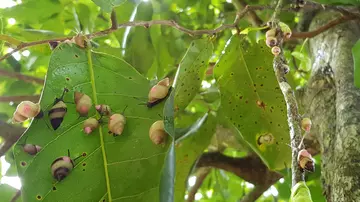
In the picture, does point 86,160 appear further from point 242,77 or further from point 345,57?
point 345,57

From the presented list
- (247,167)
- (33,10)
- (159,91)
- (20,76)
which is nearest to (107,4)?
(159,91)

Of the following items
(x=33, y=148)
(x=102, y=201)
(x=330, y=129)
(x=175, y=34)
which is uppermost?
(x=175, y=34)

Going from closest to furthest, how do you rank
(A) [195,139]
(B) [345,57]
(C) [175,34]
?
(B) [345,57]
(A) [195,139]
(C) [175,34]

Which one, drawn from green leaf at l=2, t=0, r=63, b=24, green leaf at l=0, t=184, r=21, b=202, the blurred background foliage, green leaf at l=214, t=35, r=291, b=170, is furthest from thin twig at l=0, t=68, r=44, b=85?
green leaf at l=214, t=35, r=291, b=170

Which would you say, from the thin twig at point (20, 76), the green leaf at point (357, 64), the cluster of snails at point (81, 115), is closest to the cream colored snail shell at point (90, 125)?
the cluster of snails at point (81, 115)

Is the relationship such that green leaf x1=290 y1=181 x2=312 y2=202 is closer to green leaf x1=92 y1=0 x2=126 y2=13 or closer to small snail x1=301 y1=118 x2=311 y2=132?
small snail x1=301 y1=118 x2=311 y2=132

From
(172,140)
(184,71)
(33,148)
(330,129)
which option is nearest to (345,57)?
(330,129)
